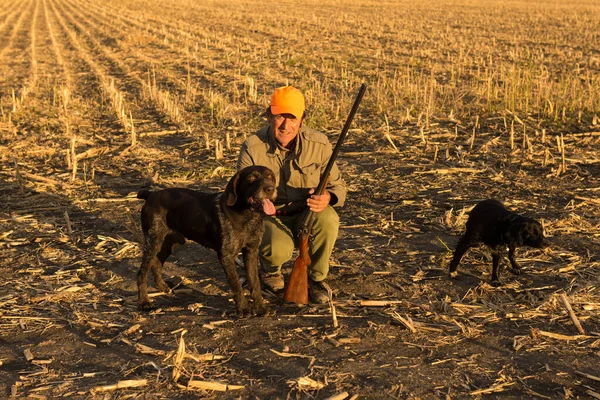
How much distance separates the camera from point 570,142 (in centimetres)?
1005

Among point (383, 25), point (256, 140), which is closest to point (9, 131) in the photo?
point (256, 140)

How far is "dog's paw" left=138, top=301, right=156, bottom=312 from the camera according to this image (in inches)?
210

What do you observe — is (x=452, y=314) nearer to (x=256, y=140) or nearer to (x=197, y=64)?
(x=256, y=140)

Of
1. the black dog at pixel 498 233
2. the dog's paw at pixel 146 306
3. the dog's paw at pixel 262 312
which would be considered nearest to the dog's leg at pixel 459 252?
the black dog at pixel 498 233

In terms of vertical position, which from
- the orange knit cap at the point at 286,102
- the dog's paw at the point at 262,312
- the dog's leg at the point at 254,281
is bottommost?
the dog's paw at the point at 262,312

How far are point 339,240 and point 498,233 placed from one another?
1.78 meters

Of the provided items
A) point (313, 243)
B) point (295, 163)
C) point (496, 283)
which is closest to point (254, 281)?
point (313, 243)

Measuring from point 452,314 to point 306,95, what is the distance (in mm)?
9146

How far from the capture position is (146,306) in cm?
536

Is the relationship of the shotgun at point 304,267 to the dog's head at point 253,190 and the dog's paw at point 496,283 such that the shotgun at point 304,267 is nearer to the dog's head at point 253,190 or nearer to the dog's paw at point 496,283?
the dog's head at point 253,190

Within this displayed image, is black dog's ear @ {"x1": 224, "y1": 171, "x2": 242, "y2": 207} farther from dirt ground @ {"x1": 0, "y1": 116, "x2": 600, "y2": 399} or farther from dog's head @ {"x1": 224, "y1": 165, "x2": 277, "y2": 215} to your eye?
dirt ground @ {"x1": 0, "y1": 116, "x2": 600, "y2": 399}

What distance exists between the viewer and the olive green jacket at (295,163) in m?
5.83

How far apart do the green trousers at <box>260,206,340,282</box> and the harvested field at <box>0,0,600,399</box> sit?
339mm

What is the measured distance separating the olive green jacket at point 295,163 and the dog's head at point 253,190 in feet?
2.84
